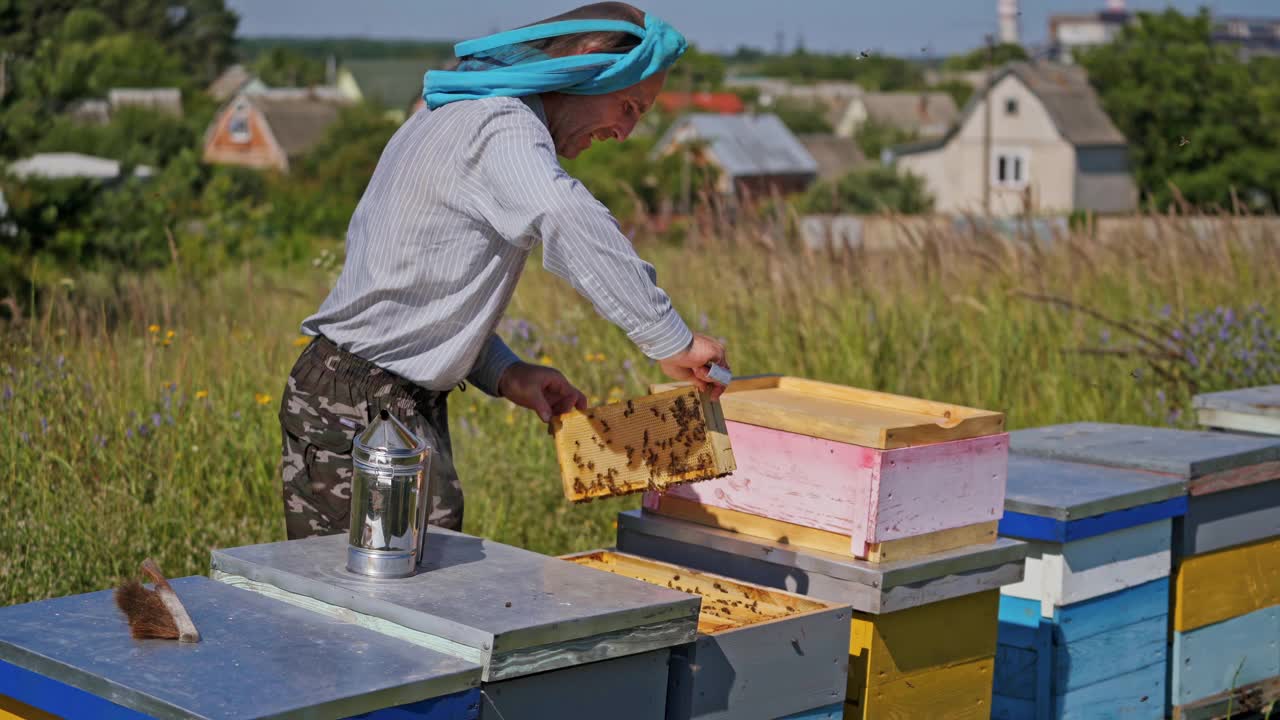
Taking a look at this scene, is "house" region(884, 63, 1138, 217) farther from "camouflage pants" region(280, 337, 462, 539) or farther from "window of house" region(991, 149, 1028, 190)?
"camouflage pants" region(280, 337, 462, 539)

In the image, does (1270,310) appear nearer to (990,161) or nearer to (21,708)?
(21,708)

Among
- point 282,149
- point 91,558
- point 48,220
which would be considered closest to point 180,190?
point 48,220

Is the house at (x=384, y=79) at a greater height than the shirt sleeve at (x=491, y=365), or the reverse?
the house at (x=384, y=79)

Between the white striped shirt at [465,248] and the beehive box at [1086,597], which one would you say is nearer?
the white striped shirt at [465,248]

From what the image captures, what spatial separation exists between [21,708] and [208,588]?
331 mm

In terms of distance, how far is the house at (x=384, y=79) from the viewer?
286 feet

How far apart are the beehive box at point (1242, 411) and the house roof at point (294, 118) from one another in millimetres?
61603

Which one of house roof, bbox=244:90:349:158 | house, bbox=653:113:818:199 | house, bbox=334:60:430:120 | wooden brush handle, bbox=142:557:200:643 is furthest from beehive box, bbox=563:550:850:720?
house, bbox=334:60:430:120

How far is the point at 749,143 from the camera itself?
6322 cm

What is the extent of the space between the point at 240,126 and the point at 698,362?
225 feet

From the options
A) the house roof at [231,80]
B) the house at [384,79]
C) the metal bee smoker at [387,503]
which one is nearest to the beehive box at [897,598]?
the metal bee smoker at [387,503]

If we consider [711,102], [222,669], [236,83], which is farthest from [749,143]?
[222,669]

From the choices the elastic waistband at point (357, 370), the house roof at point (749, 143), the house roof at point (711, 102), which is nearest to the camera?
the elastic waistband at point (357, 370)

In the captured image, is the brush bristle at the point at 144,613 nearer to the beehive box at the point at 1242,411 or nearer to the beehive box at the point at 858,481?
the beehive box at the point at 858,481
